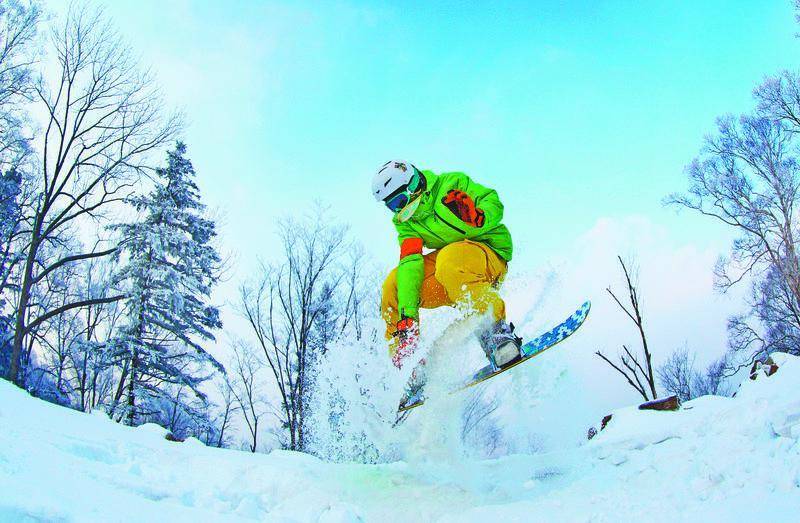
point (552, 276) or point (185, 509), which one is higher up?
point (552, 276)

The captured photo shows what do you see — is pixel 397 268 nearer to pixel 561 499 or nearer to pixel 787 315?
pixel 561 499

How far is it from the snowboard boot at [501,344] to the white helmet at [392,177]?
1276 millimetres

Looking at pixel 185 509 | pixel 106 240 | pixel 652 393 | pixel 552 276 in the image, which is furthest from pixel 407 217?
pixel 106 240

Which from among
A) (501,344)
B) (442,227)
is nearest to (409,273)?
(442,227)

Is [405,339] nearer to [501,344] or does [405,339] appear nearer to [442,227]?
[501,344]

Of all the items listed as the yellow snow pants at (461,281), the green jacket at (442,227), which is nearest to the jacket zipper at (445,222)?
the green jacket at (442,227)

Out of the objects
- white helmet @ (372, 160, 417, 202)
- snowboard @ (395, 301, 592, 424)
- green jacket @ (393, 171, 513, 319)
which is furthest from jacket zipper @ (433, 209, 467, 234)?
snowboard @ (395, 301, 592, 424)

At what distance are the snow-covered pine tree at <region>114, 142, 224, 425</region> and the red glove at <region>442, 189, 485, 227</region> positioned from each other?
10.0 m

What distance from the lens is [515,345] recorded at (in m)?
3.11

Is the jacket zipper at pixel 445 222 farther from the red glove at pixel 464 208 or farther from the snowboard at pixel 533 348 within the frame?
the snowboard at pixel 533 348

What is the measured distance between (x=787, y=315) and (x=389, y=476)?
16.8 meters

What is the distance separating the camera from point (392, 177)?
3461mm

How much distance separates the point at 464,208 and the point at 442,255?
419mm

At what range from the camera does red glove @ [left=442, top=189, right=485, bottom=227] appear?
342cm
